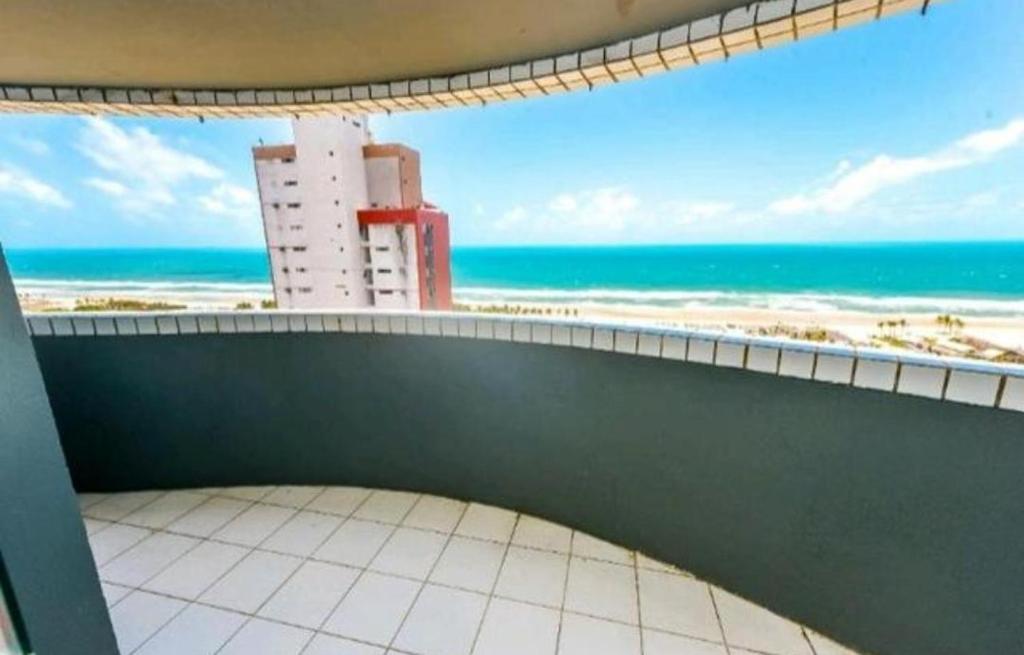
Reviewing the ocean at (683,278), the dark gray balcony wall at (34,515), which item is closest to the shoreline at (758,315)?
the ocean at (683,278)

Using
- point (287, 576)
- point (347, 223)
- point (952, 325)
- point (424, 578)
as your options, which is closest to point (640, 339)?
point (424, 578)

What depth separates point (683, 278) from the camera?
34.8 m

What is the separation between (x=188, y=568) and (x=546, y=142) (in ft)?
151

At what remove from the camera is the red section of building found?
19.0 metres

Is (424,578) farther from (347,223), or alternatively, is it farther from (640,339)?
(347,223)

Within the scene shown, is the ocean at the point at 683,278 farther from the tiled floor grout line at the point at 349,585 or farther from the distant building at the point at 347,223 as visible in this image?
the tiled floor grout line at the point at 349,585

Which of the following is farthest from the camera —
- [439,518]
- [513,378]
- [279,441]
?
[279,441]

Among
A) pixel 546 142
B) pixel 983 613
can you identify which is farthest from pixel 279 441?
pixel 546 142

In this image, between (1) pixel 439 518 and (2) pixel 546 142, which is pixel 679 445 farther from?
(2) pixel 546 142

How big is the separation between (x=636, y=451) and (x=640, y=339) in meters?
0.56

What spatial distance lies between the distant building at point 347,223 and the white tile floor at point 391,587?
17.4 metres

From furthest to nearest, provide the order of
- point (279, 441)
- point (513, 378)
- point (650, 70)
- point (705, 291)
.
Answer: point (705, 291) < point (279, 441) < point (513, 378) < point (650, 70)

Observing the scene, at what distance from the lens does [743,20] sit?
1406 millimetres

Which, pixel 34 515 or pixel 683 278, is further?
pixel 683 278
